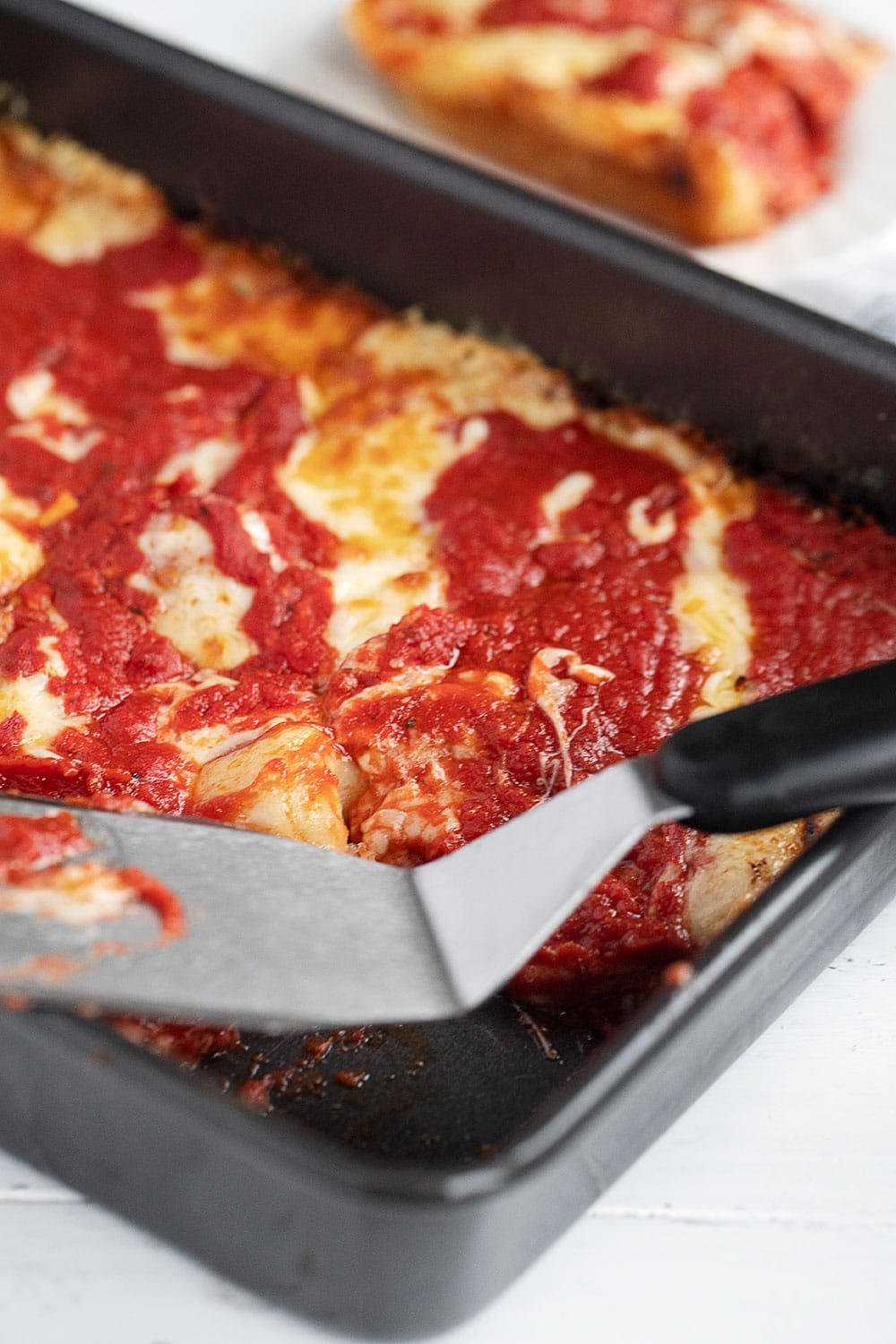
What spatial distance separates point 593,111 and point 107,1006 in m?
2.53

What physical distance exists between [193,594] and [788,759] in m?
1.13

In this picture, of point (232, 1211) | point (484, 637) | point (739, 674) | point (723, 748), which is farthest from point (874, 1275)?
point (484, 637)

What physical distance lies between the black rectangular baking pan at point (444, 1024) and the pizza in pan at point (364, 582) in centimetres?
11

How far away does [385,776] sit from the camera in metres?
2.30

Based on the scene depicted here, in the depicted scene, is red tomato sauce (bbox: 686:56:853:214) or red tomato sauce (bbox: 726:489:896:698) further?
red tomato sauce (bbox: 686:56:853:214)

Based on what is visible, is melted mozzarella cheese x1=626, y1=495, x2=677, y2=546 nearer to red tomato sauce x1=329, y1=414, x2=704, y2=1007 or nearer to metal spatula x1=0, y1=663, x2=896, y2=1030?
red tomato sauce x1=329, y1=414, x2=704, y2=1007

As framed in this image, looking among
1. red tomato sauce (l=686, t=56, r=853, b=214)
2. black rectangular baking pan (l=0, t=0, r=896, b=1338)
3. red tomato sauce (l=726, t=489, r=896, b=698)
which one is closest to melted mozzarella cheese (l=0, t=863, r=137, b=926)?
black rectangular baking pan (l=0, t=0, r=896, b=1338)

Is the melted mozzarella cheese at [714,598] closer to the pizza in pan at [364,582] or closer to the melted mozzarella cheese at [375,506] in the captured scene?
the pizza in pan at [364,582]

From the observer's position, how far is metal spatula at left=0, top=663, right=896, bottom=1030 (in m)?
1.74

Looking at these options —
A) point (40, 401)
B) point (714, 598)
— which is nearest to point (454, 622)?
point (714, 598)

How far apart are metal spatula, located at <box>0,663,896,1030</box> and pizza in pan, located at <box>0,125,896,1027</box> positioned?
3.7 inches

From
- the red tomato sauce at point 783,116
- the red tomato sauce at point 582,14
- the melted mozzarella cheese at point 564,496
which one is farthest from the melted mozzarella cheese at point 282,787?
the red tomato sauce at point 582,14

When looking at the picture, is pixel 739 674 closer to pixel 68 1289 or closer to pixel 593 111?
pixel 68 1289

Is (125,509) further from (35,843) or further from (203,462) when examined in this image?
(35,843)
